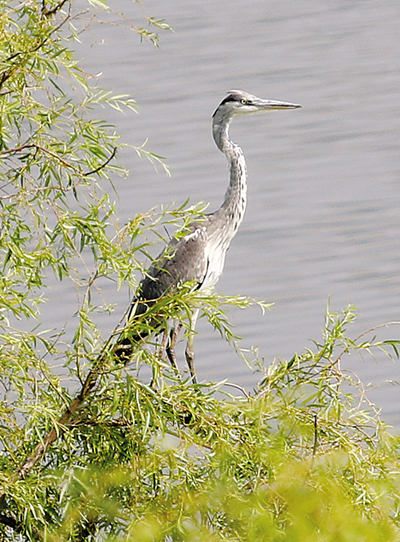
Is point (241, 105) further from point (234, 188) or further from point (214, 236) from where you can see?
point (214, 236)

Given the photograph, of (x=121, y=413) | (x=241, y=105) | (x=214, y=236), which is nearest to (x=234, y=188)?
(x=214, y=236)

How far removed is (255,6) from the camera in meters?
12.3

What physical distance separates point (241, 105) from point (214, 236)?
596 millimetres

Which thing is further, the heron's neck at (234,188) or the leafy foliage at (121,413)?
the heron's neck at (234,188)

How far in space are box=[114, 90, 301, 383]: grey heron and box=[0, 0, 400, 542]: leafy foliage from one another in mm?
1272

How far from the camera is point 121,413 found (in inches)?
110

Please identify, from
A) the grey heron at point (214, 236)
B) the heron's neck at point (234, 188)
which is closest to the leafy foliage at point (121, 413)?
the grey heron at point (214, 236)

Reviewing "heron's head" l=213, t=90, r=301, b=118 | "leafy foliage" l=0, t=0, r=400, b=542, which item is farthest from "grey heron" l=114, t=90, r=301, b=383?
"leafy foliage" l=0, t=0, r=400, b=542

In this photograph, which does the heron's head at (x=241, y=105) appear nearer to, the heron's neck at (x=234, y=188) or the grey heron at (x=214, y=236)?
the grey heron at (x=214, y=236)

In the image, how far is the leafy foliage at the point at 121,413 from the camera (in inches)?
107

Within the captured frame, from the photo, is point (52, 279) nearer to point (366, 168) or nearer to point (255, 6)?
point (366, 168)

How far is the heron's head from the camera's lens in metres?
4.71

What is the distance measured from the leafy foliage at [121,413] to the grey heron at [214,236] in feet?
4.17

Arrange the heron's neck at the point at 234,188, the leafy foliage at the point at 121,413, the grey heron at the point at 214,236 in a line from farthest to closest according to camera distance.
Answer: the heron's neck at the point at 234,188, the grey heron at the point at 214,236, the leafy foliage at the point at 121,413
